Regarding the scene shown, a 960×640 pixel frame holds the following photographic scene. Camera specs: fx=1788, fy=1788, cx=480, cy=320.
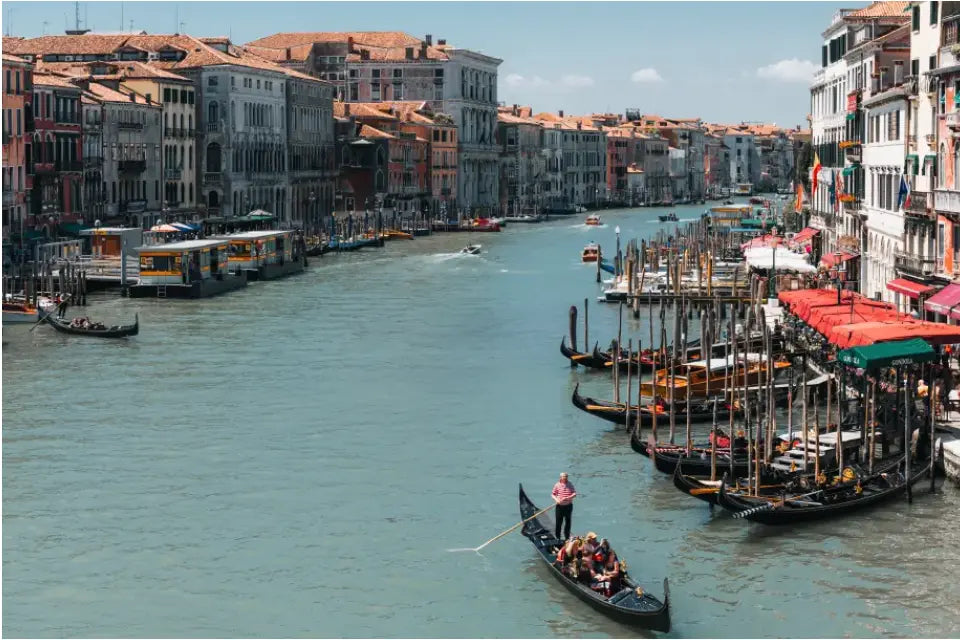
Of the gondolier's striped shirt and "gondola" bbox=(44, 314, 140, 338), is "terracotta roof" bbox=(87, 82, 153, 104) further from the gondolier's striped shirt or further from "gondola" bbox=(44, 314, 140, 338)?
the gondolier's striped shirt

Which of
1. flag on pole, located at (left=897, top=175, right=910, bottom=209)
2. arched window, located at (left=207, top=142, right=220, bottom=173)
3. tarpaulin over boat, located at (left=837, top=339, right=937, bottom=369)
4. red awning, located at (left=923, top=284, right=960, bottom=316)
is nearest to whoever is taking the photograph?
tarpaulin over boat, located at (left=837, top=339, right=937, bottom=369)

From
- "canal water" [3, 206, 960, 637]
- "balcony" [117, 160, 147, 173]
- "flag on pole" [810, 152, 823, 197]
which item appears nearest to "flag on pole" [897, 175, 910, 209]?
"canal water" [3, 206, 960, 637]

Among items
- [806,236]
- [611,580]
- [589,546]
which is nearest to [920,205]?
[589,546]

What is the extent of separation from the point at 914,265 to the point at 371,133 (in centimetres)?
6273

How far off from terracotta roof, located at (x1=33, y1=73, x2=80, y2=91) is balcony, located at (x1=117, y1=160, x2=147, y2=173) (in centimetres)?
437

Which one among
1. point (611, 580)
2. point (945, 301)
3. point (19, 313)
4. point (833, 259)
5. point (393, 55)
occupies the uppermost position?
point (393, 55)

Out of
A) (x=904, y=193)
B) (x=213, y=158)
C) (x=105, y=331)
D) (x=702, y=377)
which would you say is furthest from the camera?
(x=213, y=158)

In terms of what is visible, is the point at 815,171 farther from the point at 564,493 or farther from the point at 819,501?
the point at 564,493

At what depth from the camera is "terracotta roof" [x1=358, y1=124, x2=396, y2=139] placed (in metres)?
91.8

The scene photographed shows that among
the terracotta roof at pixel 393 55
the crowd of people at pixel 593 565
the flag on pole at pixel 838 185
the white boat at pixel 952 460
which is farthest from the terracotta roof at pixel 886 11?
the terracotta roof at pixel 393 55

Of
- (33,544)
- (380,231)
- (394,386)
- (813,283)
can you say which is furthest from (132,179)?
(33,544)

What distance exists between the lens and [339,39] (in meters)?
103

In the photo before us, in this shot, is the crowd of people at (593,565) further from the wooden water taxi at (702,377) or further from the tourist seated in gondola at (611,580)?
the wooden water taxi at (702,377)

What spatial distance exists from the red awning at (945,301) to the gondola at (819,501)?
22.4 ft
